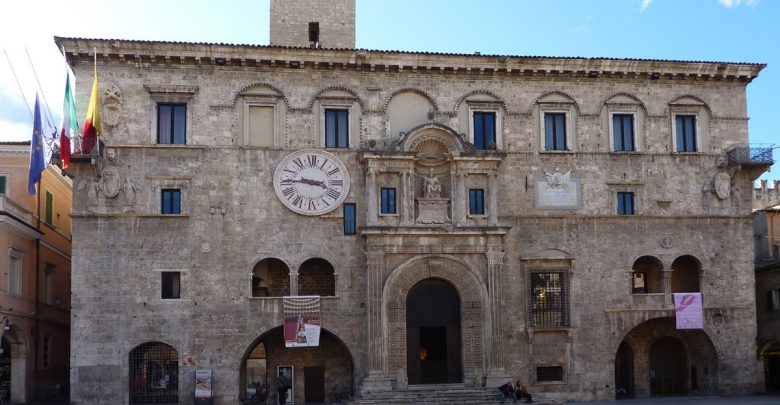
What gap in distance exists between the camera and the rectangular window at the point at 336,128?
3491cm

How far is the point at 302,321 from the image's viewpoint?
110ft

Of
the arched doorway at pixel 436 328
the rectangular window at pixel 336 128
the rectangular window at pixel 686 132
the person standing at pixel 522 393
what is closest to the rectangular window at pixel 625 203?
the rectangular window at pixel 686 132

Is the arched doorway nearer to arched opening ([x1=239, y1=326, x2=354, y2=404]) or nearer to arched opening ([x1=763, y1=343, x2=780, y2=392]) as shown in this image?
arched opening ([x1=239, y1=326, x2=354, y2=404])

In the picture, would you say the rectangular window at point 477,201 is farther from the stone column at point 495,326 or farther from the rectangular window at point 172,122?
the rectangular window at point 172,122

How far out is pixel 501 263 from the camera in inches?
1366

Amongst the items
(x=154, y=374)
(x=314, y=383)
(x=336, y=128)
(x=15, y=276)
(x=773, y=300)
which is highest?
(x=336, y=128)

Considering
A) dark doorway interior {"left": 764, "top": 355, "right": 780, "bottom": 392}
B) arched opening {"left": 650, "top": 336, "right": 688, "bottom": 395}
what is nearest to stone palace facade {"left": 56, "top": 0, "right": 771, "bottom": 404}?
arched opening {"left": 650, "top": 336, "right": 688, "bottom": 395}

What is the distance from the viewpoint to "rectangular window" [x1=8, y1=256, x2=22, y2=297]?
3588 centimetres

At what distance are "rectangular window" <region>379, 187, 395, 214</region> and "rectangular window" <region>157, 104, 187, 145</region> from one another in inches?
322

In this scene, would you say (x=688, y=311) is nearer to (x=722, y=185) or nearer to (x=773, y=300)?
(x=722, y=185)

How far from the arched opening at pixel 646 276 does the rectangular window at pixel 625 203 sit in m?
2.14

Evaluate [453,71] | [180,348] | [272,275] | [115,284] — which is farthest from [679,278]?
[115,284]

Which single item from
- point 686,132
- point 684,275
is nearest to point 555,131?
point 686,132

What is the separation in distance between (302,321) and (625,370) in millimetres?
14675
